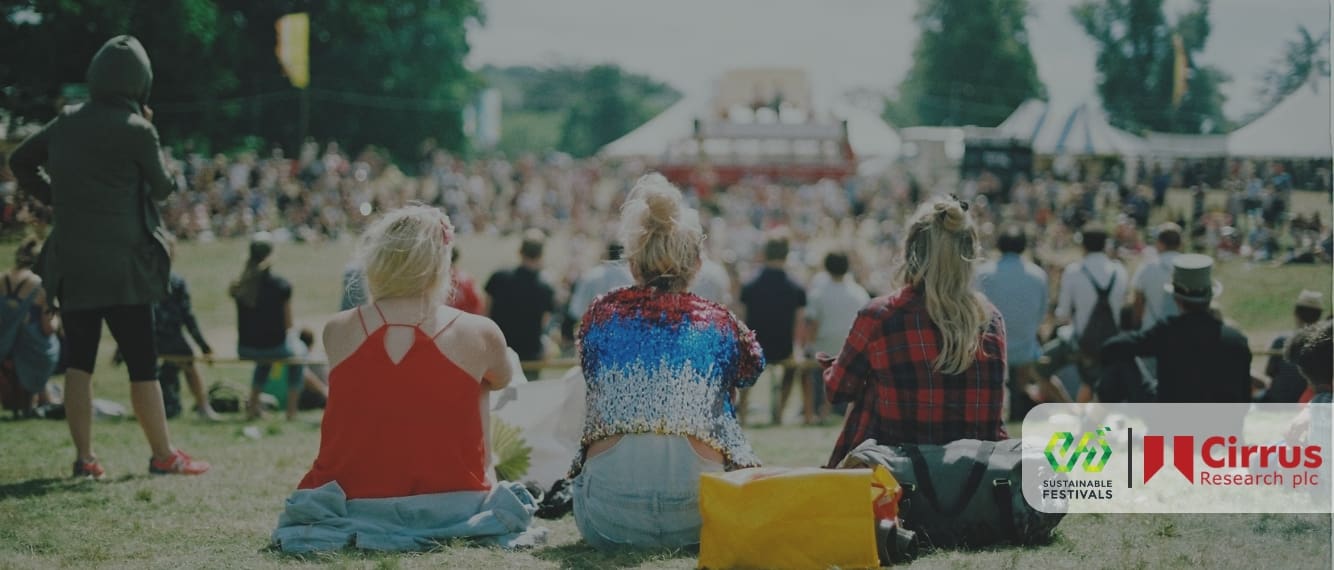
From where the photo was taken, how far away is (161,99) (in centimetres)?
1616

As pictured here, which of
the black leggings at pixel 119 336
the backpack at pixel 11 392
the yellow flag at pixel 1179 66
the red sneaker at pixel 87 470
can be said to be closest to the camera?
the black leggings at pixel 119 336

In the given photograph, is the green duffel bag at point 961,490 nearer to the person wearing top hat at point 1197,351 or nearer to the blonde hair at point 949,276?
the blonde hair at point 949,276

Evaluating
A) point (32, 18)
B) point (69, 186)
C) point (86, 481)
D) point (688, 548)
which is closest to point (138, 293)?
point (69, 186)

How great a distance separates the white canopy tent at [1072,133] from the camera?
30.8 meters

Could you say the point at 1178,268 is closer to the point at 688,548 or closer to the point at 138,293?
the point at 688,548

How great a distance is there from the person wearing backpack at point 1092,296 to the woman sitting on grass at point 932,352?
5033mm

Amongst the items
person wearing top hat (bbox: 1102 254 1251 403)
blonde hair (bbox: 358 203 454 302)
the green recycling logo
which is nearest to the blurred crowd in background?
person wearing top hat (bbox: 1102 254 1251 403)

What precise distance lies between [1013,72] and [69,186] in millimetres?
40180

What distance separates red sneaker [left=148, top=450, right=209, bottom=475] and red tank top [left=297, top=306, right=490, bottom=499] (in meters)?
1.79

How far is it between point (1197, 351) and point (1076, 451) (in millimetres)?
1940

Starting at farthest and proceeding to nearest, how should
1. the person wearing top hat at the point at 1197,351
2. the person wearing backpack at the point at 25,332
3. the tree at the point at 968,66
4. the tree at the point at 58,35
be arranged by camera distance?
the tree at the point at 968,66 < the tree at the point at 58,35 < the person wearing backpack at the point at 25,332 < the person wearing top hat at the point at 1197,351

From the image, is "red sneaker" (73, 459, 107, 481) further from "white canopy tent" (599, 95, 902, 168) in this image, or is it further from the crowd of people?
"white canopy tent" (599, 95, 902, 168)

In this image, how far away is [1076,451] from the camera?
14.6 feet

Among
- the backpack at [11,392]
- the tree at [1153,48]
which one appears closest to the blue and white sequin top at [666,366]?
the backpack at [11,392]
